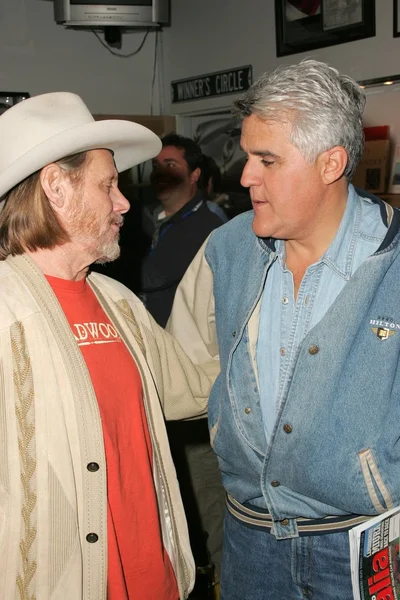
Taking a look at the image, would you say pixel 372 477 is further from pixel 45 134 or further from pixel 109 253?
pixel 45 134

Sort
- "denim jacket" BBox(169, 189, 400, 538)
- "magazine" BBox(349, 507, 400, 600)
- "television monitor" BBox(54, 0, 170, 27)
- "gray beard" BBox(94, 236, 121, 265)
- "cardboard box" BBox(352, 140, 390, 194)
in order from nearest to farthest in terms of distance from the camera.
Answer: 1. "magazine" BBox(349, 507, 400, 600)
2. "denim jacket" BBox(169, 189, 400, 538)
3. "gray beard" BBox(94, 236, 121, 265)
4. "cardboard box" BBox(352, 140, 390, 194)
5. "television monitor" BBox(54, 0, 170, 27)

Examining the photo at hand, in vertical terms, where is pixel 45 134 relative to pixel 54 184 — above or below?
above

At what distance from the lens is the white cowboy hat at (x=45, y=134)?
1.59 meters

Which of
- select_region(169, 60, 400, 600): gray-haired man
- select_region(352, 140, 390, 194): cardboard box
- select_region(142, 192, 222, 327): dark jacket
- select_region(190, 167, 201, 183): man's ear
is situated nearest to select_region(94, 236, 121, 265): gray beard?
select_region(169, 60, 400, 600): gray-haired man

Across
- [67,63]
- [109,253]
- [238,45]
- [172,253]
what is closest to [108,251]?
[109,253]

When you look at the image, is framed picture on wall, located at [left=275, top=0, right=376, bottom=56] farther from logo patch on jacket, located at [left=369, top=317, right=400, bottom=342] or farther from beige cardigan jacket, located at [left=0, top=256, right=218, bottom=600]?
beige cardigan jacket, located at [left=0, top=256, right=218, bottom=600]

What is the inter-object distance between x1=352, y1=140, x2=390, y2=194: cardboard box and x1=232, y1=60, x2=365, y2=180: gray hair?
251 centimetres

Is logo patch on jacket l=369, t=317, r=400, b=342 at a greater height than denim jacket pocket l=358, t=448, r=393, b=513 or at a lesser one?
greater

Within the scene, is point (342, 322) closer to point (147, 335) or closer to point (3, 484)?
point (147, 335)

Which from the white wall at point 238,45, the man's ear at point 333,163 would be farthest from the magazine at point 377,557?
the white wall at point 238,45

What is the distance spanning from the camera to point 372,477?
4.97ft

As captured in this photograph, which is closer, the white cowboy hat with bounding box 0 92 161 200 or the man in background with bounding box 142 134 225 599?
the white cowboy hat with bounding box 0 92 161 200

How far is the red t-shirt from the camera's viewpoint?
5.38 ft

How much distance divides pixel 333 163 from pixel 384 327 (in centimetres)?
40
